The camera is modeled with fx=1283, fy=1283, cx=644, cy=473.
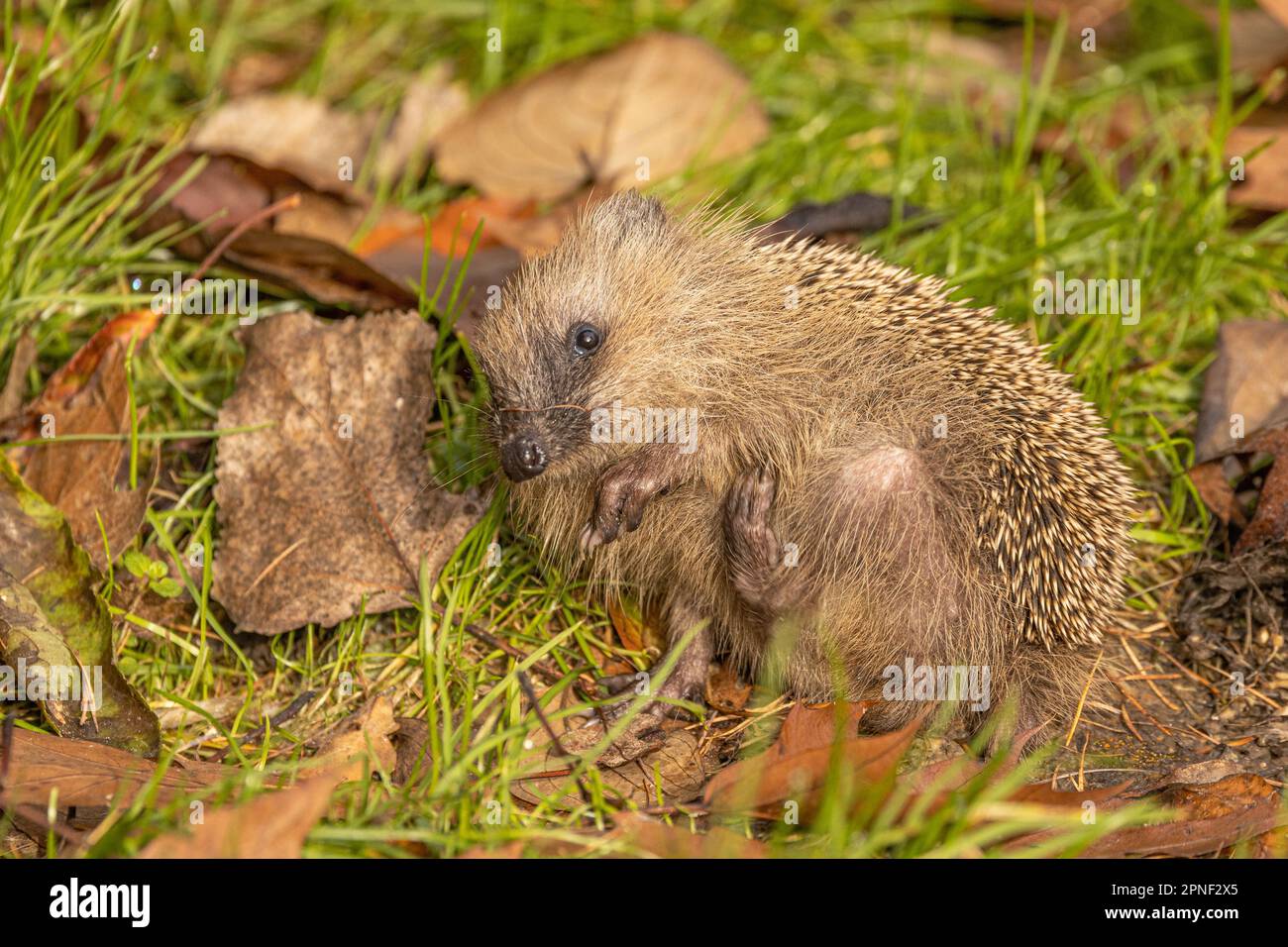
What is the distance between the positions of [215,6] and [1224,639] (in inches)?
267

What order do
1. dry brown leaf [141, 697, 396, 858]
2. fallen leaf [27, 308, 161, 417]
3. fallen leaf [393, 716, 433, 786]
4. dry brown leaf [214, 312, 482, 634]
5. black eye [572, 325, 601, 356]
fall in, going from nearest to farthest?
1. dry brown leaf [141, 697, 396, 858]
2. fallen leaf [393, 716, 433, 786]
3. black eye [572, 325, 601, 356]
4. dry brown leaf [214, 312, 482, 634]
5. fallen leaf [27, 308, 161, 417]

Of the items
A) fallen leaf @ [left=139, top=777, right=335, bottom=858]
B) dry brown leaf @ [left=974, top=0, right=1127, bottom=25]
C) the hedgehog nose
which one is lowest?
fallen leaf @ [left=139, top=777, right=335, bottom=858]

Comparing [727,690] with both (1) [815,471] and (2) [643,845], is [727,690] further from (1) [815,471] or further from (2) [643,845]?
(2) [643,845]

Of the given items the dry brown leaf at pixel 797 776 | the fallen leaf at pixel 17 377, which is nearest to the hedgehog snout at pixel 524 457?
the dry brown leaf at pixel 797 776

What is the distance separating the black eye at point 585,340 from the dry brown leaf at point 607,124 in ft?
7.86

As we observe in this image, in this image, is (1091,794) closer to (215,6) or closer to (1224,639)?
(1224,639)

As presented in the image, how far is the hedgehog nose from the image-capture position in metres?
4.65

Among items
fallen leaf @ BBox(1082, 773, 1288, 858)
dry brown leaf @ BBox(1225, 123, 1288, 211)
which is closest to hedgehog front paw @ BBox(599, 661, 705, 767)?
fallen leaf @ BBox(1082, 773, 1288, 858)

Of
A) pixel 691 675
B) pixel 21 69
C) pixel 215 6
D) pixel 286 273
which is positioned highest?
pixel 215 6

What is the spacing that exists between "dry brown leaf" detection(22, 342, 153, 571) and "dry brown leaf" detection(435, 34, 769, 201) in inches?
96.4

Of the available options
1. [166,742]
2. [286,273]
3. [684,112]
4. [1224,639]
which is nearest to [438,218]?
[286,273]

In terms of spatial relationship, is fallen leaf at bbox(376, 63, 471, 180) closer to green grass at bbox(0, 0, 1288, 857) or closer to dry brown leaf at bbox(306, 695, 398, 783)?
green grass at bbox(0, 0, 1288, 857)

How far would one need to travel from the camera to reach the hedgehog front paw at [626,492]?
15.5 ft

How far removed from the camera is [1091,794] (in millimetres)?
3934
